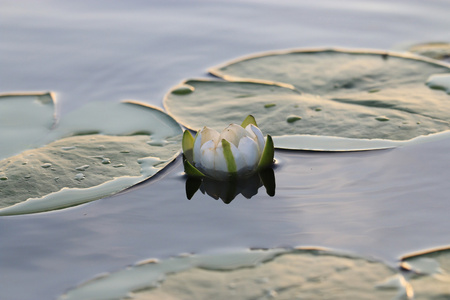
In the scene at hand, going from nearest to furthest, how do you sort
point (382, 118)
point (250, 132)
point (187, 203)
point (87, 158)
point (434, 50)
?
point (187, 203) < point (250, 132) < point (87, 158) < point (382, 118) < point (434, 50)

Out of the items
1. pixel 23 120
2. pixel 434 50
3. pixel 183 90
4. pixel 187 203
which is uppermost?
pixel 434 50

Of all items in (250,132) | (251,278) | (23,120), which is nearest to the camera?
(251,278)

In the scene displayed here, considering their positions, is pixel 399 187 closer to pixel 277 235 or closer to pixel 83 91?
pixel 277 235

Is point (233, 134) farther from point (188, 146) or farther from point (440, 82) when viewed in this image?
point (440, 82)

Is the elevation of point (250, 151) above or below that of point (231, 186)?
above

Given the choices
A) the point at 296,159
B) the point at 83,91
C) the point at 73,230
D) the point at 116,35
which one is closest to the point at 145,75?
the point at 83,91

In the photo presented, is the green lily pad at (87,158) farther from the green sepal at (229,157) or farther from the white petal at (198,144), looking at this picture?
the green sepal at (229,157)

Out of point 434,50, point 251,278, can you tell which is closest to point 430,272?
point 251,278

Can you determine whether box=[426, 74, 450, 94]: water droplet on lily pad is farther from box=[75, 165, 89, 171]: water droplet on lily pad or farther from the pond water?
box=[75, 165, 89, 171]: water droplet on lily pad
